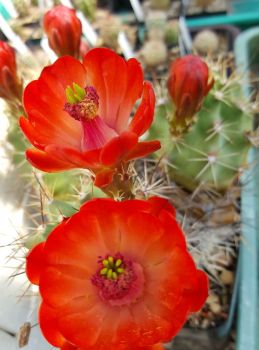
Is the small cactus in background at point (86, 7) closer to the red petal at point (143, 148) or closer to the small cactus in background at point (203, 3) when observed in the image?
the small cactus in background at point (203, 3)

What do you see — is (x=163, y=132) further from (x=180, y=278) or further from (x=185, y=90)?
(x=180, y=278)

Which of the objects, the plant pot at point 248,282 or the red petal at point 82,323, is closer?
the red petal at point 82,323

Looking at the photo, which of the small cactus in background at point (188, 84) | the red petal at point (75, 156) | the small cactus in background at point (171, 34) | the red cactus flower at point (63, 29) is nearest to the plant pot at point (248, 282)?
the small cactus in background at point (188, 84)

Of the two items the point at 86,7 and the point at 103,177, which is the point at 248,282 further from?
the point at 86,7

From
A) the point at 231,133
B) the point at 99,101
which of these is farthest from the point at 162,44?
the point at 99,101

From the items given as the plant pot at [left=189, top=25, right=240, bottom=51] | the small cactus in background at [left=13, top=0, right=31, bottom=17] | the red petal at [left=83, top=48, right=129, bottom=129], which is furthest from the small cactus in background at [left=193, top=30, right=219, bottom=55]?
the red petal at [left=83, top=48, right=129, bottom=129]

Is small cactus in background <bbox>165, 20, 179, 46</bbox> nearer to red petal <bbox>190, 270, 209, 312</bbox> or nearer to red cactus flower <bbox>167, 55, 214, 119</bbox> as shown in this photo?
red cactus flower <bbox>167, 55, 214, 119</bbox>

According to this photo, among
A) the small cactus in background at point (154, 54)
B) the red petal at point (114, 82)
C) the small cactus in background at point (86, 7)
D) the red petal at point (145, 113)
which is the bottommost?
the red petal at point (145, 113)
